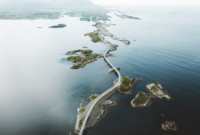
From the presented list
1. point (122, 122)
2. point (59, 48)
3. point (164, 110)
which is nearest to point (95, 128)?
point (122, 122)

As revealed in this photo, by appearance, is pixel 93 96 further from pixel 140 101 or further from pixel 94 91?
pixel 140 101

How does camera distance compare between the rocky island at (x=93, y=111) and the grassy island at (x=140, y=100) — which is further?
the grassy island at (x=140, y=100)

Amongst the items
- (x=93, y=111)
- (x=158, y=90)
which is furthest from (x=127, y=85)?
(x=93, y=111)

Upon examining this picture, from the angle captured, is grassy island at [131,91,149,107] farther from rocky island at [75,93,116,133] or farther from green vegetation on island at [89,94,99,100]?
green vegetation on island at [89,94,99,100]

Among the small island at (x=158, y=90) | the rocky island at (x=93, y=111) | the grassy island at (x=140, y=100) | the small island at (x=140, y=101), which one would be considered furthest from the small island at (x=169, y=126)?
the rocky island at (x=93, y=111)

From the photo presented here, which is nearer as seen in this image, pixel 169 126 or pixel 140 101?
pixel 169 126

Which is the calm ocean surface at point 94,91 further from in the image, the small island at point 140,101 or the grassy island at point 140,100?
the grassy island at point 140,100
